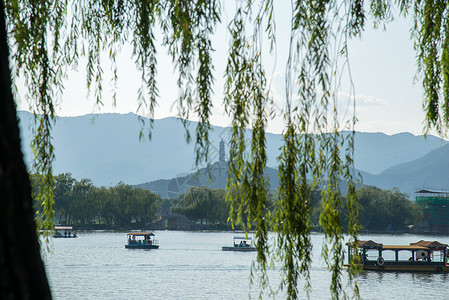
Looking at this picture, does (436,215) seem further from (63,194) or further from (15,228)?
(15,228)

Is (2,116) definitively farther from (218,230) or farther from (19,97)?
(218,230)

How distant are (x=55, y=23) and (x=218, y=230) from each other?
112 metres

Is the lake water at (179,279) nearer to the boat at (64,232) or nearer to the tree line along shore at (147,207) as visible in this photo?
the boat at (64,232)

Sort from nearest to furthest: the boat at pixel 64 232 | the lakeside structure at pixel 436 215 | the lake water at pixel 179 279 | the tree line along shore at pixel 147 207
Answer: the lake water at pixel 179 279 < the boat at pixel 64 232 < the tree line along shore at pixel 147 207 < the lakeside structure at pixel 436 215

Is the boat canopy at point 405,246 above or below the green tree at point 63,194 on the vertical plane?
below

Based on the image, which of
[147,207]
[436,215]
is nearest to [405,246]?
[147,207]

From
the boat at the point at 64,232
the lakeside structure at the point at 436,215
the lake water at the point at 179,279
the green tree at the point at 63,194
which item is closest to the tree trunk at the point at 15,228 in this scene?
the lake water at the point at 179,279

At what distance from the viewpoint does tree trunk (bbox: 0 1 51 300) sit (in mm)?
2605

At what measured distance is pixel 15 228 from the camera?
2.66m

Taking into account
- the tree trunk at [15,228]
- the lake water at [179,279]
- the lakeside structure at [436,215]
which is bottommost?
the lake water at [179,279]

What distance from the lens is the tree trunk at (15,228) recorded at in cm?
261

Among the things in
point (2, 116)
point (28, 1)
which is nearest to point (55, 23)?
point (28, 1)

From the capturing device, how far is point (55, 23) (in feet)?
21.2

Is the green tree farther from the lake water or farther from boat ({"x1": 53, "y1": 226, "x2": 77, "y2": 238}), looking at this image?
the lake water
